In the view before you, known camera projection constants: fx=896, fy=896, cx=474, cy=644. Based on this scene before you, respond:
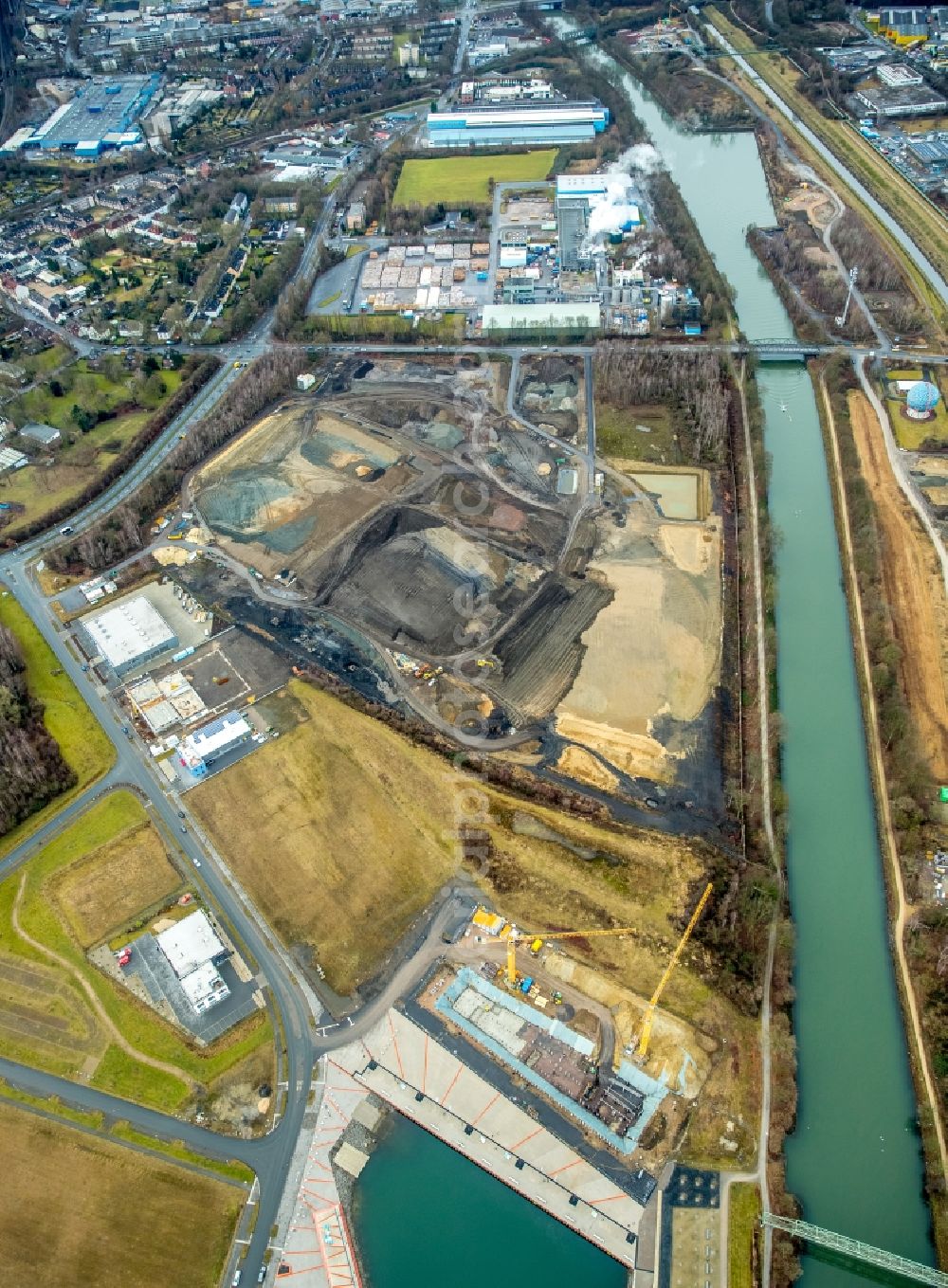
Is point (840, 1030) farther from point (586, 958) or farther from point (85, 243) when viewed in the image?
point (85, 243)

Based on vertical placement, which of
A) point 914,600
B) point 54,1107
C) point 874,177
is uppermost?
point 874,177

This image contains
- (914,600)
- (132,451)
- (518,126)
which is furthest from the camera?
(518,126)

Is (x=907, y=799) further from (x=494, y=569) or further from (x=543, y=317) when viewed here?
(x=543, y=317)

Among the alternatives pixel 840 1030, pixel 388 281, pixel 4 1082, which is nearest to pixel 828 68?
pixel 388 281

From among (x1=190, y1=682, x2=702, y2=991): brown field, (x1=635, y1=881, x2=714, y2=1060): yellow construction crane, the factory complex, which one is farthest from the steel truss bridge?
the factory complex

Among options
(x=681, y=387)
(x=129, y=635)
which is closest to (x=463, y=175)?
(x=681, y=387)

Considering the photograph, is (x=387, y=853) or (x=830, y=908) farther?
(x=387, y=853)

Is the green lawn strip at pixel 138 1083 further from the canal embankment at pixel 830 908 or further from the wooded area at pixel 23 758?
the canal embankment at pixel 830 908
